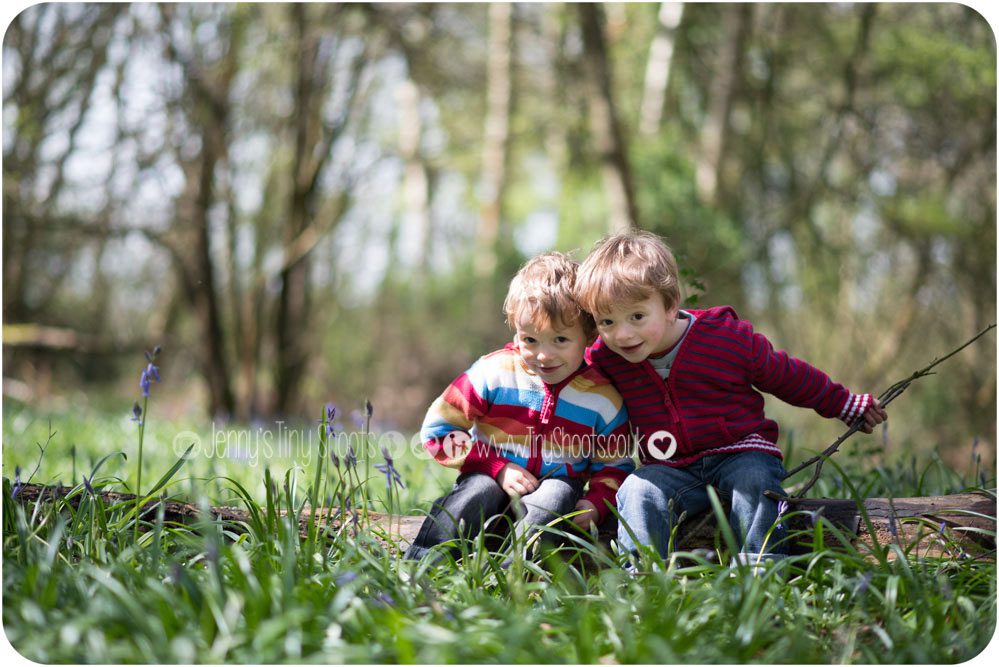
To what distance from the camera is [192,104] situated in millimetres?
7812

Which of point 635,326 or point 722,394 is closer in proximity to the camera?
point 635,326

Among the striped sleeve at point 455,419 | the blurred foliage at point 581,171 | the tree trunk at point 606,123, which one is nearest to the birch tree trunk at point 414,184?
the blurred foliage at point 581,171

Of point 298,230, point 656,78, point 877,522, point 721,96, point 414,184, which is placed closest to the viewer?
point 877,522

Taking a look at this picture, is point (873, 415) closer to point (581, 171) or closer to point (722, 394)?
point (722, 394)

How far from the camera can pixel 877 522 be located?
242cm

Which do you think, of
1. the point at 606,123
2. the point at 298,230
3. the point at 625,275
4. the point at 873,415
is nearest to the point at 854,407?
the point at 873,415

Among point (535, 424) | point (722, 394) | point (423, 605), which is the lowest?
point (423, 605)

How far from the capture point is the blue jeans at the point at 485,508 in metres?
2.49

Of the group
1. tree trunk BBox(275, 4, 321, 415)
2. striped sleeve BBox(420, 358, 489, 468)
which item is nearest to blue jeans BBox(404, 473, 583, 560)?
striped sleeve BBox(420, 358, 489, 468)

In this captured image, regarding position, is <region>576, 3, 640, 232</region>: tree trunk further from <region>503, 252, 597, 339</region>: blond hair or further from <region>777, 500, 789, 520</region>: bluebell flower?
<region>777, 500, 789, 520</region>: bluebell flower

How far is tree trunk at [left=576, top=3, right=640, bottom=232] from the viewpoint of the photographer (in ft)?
20.7

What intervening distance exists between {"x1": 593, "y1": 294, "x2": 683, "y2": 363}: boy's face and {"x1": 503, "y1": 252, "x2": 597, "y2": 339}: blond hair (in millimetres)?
82

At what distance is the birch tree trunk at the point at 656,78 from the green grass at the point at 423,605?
7293 mm

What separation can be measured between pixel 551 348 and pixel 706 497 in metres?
0.69
